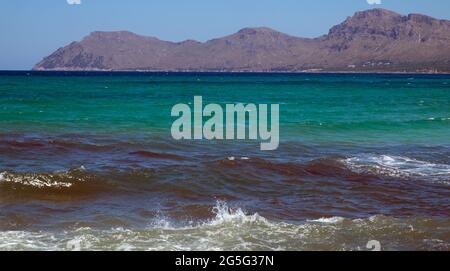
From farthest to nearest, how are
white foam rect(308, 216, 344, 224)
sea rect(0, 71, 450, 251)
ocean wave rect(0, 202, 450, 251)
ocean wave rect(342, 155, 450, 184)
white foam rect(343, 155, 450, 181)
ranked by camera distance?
white foam rect(343, 155, 450, 181)
ocean wave rect(342, 155, 450, 184)
white foam rect(308, 216, 344, 224)
sea rect(0, 71, 450, 251)
ocean wave rect(0, 202, 450, 251)

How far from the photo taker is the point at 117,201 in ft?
49.1

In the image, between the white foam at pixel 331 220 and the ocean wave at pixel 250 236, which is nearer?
the ocean wave at pixel 250 236

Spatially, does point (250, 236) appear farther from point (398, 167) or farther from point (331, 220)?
point (398, 167)

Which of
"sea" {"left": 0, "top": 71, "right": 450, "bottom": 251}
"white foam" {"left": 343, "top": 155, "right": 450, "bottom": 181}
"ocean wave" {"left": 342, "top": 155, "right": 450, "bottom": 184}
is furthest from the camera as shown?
"white foam" {"left": 343, "top": 155, "right": 450, "bottom": 181}

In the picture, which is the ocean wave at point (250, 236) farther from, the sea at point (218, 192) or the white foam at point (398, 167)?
the white foam at point (398, 167)

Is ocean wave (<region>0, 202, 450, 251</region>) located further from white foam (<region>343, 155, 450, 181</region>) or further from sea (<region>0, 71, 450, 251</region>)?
white foam (<region>343, 155, 450, 181</region>)

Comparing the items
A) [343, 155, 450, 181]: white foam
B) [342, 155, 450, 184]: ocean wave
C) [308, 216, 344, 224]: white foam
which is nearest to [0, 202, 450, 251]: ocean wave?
[308, 216, 344, 224]: white foam

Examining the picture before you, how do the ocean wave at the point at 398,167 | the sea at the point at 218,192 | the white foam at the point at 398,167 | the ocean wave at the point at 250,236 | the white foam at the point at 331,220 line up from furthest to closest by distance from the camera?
1. the white foam at the point at 398,167
2. the ocean wave at the point at 398,167
3. the white foam at the point at 331,220
4. the sea at the point at 218,192
5. the ocean wave at the point at 250,236

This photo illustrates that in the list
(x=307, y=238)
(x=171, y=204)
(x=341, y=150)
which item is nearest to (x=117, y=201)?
(x=171, y=204)

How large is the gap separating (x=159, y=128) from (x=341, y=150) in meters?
11.4

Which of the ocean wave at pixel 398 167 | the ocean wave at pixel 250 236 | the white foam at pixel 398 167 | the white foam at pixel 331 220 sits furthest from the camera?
the white foam at pixel 398 167

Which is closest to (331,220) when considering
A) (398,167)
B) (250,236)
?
(250,236)

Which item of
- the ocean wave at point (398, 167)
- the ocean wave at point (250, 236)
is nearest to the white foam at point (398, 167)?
the ocean wave at point (398, 167)

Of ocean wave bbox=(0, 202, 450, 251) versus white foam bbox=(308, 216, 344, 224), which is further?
white foam bbox=(308, 216, 344, 224)
